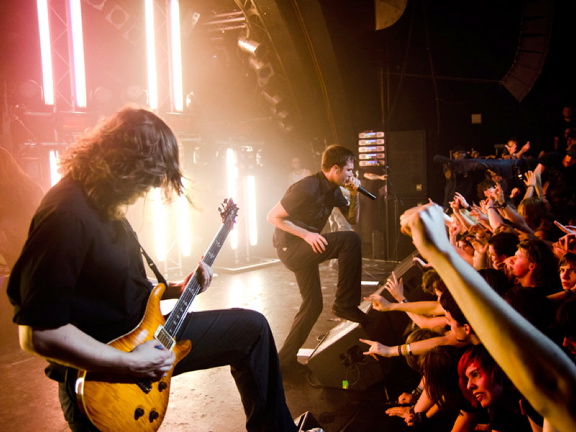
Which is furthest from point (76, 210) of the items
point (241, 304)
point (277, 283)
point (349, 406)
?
point (277, 283)

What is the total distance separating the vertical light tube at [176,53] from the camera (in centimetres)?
826

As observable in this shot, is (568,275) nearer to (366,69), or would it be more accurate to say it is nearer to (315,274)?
(315,274)

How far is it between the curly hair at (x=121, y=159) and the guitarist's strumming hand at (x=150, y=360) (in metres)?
0.54

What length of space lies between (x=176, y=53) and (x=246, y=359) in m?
7.67

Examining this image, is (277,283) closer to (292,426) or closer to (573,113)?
(292,426)

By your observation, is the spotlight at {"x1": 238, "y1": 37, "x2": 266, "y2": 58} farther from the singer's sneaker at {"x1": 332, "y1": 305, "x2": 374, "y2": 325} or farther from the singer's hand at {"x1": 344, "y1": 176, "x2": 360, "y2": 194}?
the singer's sneaker at {"x1": 332, "y1": 305, "x2": 374, "y2": 325}

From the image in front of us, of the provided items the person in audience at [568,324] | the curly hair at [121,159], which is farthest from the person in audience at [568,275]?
the curly hair at [121,159]

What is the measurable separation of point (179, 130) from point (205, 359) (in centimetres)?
712

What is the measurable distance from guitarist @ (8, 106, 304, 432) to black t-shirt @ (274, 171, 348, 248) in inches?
69.9

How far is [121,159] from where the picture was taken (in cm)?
171

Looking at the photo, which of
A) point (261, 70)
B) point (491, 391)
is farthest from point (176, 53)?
point (491, 391)

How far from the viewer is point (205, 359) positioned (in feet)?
6.71

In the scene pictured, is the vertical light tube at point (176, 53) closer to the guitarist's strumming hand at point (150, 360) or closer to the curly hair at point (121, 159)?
the curly hair at point (121, 159)

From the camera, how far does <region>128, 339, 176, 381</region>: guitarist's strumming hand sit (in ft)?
5.28
